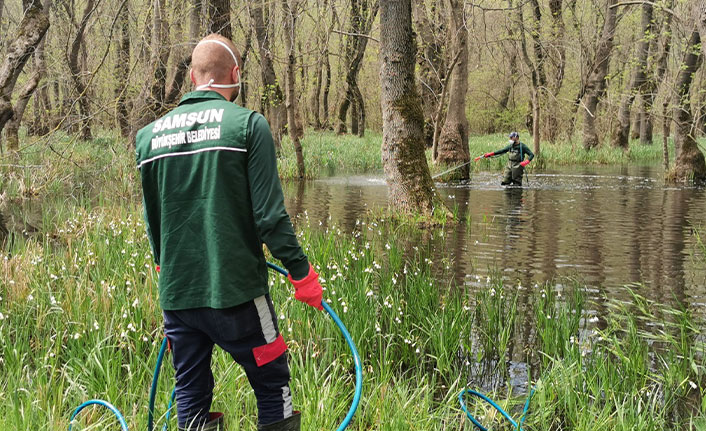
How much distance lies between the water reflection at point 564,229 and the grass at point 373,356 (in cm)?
69

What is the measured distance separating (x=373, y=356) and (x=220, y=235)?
2169mm

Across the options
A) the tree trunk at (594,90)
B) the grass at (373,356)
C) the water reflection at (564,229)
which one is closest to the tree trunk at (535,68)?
the tree trunk at (594,90)

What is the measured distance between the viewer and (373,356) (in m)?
4.58

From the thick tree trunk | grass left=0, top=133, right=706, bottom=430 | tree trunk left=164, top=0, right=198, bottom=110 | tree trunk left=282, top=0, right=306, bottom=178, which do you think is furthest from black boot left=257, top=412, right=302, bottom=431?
tree trunk left=164, top=0, right=198, bottom=110

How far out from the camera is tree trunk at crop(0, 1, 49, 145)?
282 inches

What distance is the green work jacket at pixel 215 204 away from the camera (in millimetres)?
2734

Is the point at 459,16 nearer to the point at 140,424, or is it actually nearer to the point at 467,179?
the point at 467,179

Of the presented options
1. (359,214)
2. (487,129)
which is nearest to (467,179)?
(359,214)

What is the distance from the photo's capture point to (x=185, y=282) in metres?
2.86

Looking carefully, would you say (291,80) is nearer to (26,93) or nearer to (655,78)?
(26,93)

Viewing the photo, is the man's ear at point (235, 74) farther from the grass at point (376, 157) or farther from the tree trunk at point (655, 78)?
the grass at point (376, 157)

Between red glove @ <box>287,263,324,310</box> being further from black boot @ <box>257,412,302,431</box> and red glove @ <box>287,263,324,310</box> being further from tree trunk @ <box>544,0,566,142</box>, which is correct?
tree trunk @ <box>544,0,566,142</box>

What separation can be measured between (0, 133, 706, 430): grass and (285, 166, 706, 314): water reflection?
0.69m

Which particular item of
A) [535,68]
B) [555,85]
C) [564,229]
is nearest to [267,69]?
[564,229]
